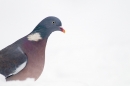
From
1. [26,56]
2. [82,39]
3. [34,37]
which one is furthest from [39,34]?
[82,39]

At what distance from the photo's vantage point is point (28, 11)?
880 cm

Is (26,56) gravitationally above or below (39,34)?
below

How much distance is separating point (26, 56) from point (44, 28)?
1.66ft

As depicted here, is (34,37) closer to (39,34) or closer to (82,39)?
(39,34)

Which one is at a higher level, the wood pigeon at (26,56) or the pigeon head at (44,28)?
the pigeon head at (44,28)

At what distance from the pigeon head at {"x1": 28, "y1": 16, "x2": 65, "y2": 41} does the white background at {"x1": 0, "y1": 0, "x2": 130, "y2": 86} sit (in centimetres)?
53

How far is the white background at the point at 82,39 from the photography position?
16.9ft

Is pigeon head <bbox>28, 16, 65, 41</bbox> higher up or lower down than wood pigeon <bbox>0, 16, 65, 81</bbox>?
higher up

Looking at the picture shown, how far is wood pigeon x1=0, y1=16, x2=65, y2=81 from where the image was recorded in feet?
14.6

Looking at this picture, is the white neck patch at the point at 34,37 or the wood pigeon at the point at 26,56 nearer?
the wood pigeon at the point at 26,56

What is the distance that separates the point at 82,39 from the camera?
24.6 feet

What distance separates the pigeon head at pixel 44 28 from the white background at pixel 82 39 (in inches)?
21.1

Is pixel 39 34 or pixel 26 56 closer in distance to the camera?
pixel 26 56

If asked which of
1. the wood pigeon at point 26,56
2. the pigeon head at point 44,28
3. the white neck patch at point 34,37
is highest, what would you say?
the pigeon head at point 44,28
